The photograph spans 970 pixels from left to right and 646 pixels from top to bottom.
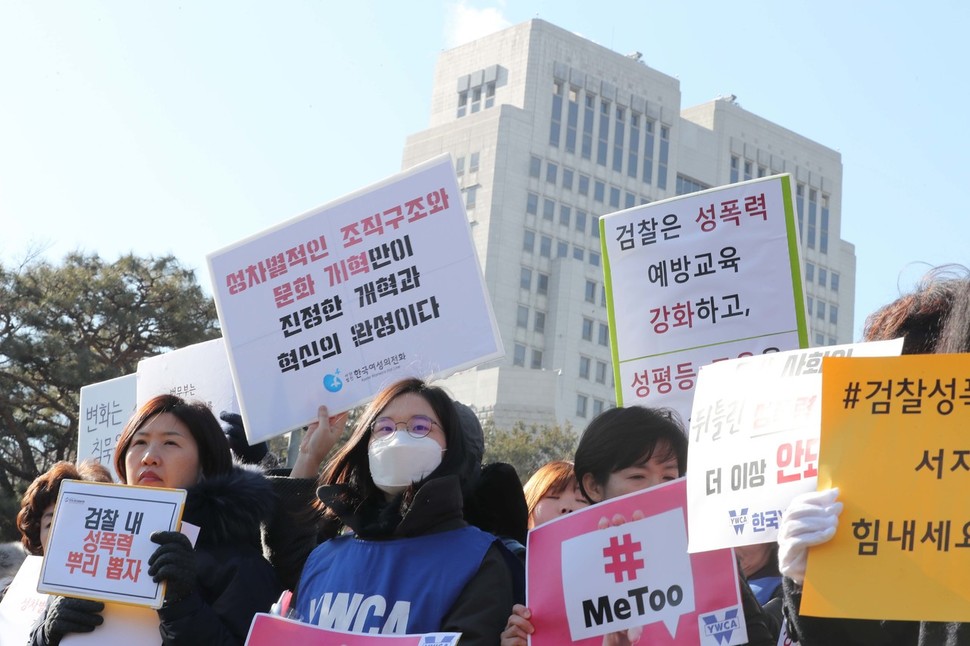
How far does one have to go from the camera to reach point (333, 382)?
5.48 metres

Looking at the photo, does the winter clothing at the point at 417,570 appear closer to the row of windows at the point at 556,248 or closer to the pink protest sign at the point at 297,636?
the pink protest sign at the point at 297,636

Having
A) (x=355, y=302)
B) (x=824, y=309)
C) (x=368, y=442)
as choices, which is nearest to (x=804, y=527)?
(x=368, y=442)

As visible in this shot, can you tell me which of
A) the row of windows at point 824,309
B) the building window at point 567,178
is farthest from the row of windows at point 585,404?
the row of windows at point 824,309

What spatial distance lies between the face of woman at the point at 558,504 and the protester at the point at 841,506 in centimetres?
148

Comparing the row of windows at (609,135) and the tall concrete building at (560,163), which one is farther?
the row of windows at (609,135)

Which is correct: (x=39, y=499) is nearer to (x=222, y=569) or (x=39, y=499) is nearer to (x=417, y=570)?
(x=222, y=569)

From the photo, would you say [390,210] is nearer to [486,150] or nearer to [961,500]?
[961,500]

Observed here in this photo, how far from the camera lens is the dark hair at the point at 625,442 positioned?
4.12 meters

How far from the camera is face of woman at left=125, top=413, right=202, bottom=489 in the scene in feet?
14.4

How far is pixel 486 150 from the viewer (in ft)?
233

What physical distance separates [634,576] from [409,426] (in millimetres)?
884

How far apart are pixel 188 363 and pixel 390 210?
1.45 metres

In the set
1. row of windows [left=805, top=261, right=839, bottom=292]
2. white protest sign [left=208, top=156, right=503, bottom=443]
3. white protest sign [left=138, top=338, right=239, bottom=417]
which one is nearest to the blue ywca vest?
white protest sign [left=208, top=156, right=503, bottom=443]

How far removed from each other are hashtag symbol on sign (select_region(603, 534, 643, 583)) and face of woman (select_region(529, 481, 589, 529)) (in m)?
1.09
